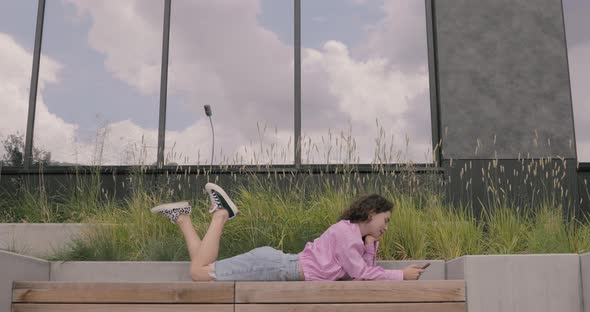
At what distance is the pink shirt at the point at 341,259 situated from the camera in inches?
127

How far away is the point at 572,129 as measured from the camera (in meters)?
5.57

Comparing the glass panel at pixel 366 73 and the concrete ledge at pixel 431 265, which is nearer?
the concrete ledge at pixel 431 265

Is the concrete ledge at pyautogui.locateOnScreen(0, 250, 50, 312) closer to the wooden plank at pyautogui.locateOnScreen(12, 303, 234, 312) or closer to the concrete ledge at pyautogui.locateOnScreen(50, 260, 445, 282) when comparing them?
the concrete ledge at pyautogui.locateOnScreen(50, 260, 445, 282)

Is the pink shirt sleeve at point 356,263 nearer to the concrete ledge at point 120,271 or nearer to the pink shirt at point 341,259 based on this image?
the pink shirt at point 341,259

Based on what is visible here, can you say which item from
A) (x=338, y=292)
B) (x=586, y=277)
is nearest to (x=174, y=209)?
(x=338, y=292)

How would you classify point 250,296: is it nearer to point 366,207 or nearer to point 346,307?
point 346,307

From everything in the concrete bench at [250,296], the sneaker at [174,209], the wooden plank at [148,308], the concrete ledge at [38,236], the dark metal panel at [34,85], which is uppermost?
the dark metal panel at [34,85]

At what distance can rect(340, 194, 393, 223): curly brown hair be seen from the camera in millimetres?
3426

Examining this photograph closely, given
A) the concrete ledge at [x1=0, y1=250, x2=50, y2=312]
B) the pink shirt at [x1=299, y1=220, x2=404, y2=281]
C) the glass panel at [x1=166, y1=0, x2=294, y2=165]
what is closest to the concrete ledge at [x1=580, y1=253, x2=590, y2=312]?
the pink shirt at [x1=299, y1=220, x2=404, y2=281]

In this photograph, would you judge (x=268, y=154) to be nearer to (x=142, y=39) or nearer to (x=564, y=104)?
(x=142, y=39)

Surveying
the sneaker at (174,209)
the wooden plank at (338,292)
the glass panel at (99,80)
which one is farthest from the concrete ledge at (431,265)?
the glass panel at (99,80)

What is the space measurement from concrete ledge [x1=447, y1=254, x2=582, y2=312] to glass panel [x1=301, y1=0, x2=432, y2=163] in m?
2.44

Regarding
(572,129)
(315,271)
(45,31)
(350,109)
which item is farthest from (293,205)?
(45,31)

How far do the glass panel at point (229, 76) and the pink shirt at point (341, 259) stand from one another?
2.42 metres
